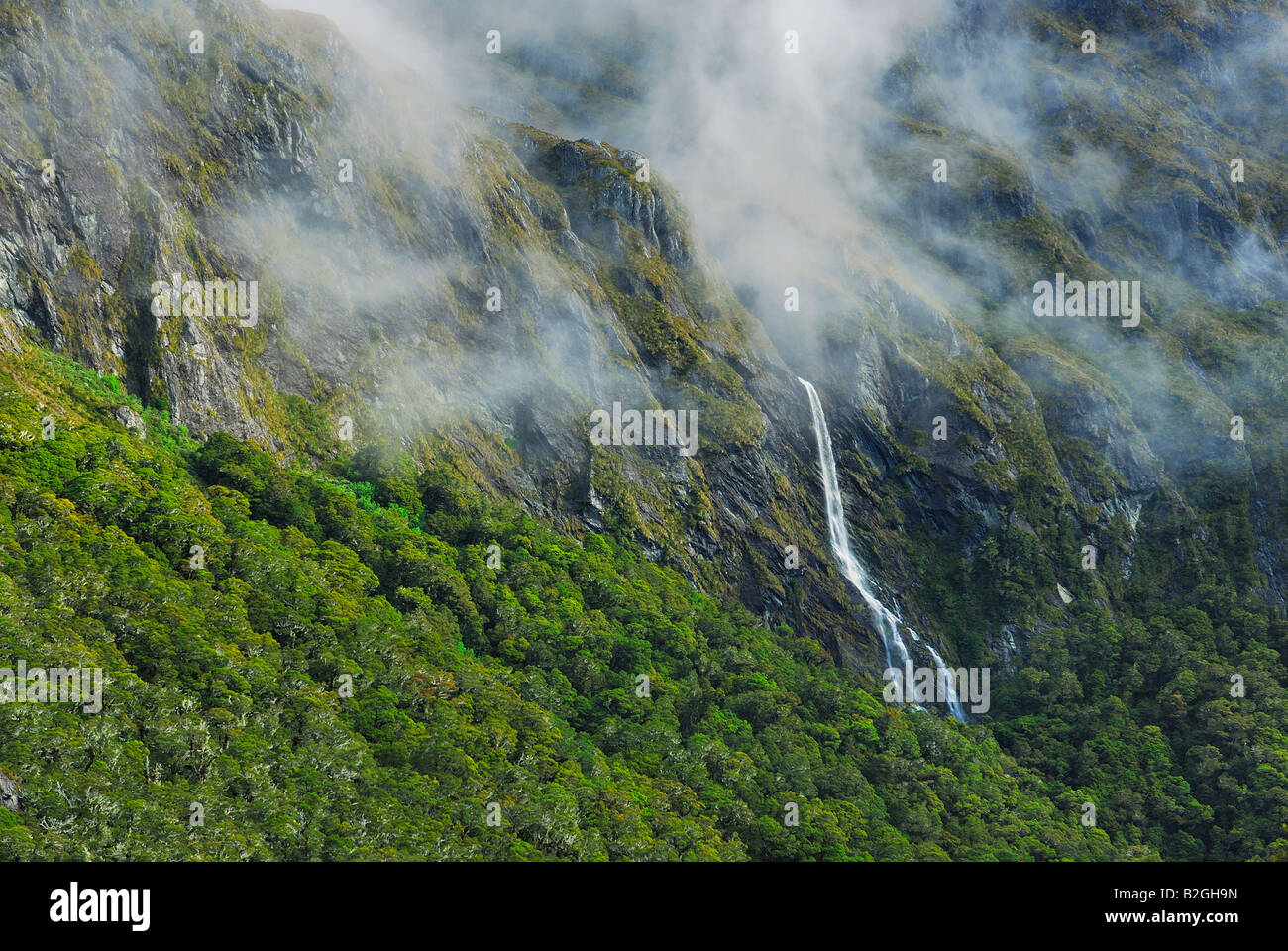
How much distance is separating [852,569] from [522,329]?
44.3 metres

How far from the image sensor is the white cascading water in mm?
112312

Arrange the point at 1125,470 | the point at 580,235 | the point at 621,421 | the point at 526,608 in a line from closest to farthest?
1. the point at 526,608
2. the point at 621,421
3. the point at 580,235
4. the point at 1125,470

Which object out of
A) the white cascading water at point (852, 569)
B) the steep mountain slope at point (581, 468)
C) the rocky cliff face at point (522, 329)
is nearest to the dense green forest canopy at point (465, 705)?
the steep mountain slope at point (581, 468)

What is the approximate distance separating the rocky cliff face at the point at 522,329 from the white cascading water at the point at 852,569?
2.26m

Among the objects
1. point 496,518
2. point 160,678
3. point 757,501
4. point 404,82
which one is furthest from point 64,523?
point 404,82

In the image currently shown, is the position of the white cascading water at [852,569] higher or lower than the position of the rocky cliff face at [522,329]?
lower

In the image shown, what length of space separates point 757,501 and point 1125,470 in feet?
190

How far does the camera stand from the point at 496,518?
9556 centimetres

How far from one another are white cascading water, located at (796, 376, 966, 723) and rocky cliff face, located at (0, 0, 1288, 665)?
2.26 metres

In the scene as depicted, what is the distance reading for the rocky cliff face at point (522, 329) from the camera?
272 feet

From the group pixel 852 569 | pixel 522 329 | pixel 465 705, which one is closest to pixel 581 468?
pixel 522 329

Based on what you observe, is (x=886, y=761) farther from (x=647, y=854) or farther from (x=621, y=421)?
(x=621, y=421)

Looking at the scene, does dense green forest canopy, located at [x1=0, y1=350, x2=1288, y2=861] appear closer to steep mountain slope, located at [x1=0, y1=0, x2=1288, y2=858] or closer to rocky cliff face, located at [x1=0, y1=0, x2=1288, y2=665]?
steep mountain slope, located at [x1=0, y1=0, x2=1288, y2=858]

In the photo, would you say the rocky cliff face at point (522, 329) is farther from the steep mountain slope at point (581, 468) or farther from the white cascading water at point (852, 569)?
the white cascading water at point (852, 569)
